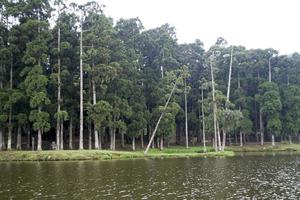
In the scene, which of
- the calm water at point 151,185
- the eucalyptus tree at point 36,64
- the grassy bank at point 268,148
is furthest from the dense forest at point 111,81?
the calm water at point 151,185

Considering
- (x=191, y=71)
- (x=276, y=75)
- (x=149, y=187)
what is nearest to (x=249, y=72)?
(x=276, y=75)

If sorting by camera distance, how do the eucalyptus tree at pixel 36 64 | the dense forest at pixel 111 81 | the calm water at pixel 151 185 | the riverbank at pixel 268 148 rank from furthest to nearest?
the riverbank at pixel 268 148
the dense forest at pixel 111 81
the eucalyptus tree at pixel 36 64
the calm water at pixel 151 185

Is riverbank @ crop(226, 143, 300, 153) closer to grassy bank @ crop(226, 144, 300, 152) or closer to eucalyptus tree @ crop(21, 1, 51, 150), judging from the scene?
grassy bank @ crop(226, 144, 300, 152)

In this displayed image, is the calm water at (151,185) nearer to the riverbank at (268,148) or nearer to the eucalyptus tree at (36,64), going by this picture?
the eucalyptus tree at (36,64)

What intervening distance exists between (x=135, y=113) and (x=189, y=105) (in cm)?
2120

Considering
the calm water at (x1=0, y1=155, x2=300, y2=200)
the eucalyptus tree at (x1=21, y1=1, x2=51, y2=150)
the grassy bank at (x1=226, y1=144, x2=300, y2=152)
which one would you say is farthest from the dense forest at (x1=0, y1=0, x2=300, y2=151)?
the calm water at (x1=0, y1=155, x2=300, y2=200)

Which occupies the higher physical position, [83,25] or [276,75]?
[83,25]

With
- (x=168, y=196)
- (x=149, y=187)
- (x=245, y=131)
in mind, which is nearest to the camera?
(x=168, y=196)

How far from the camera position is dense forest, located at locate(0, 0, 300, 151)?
49438 mm

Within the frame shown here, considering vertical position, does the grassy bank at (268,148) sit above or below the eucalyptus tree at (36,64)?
below

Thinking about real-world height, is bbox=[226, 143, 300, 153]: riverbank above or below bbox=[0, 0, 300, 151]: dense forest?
below

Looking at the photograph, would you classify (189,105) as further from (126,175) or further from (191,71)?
(126,175)

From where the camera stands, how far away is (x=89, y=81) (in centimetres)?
5281

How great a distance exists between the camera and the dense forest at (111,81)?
49438 millimetres
